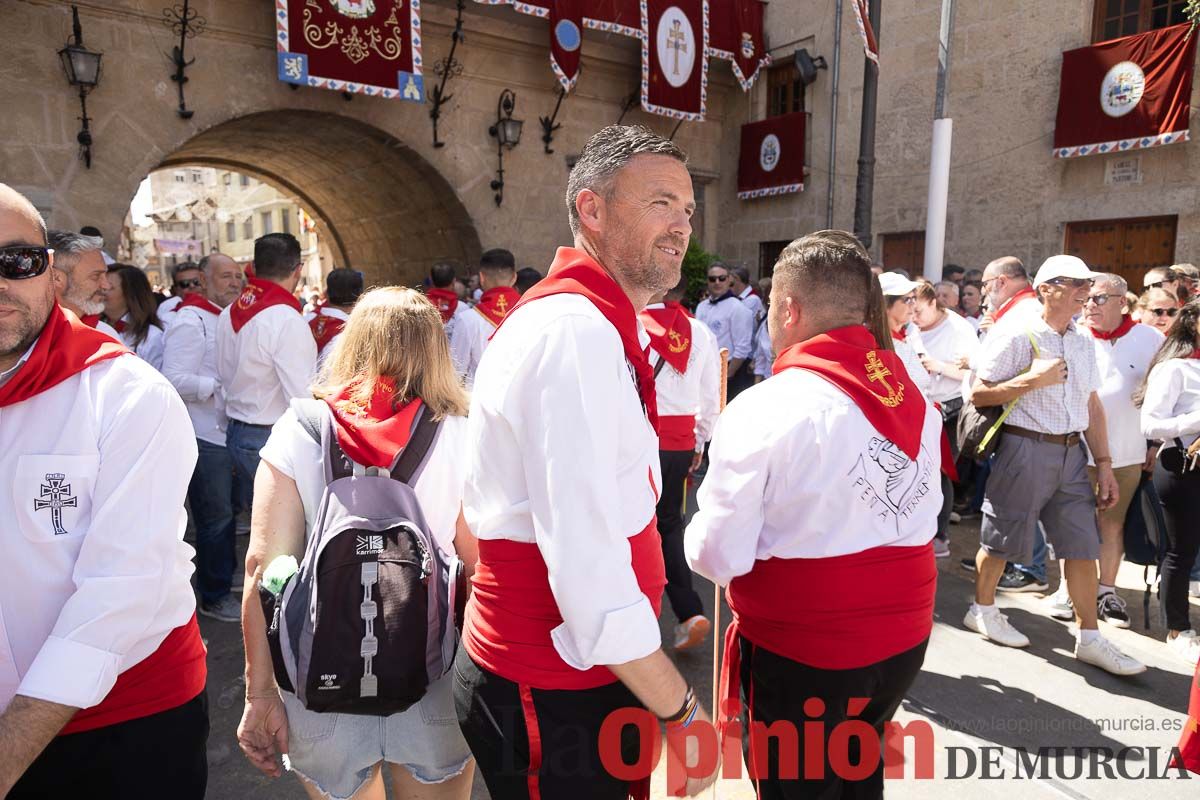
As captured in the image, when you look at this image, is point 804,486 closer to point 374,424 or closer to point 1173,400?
point 374,424

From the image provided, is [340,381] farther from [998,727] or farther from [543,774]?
[998,727]

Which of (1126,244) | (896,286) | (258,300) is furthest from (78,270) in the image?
(1126,244)

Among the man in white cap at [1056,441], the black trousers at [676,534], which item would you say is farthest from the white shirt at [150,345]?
the man in white cap at [1056,441]

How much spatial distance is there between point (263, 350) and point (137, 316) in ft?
3.72

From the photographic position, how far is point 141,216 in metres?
38.1

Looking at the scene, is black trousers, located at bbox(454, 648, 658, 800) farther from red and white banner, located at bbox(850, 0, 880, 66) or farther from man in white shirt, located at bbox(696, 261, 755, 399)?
red and white banner, located at bbox(850, 0, 880, 66)

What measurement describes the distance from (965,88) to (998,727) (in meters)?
10.2

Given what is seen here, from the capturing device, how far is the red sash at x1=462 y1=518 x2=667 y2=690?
1470mm

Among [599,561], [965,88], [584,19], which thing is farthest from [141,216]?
[599,561]

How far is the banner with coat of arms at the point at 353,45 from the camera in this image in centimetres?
912

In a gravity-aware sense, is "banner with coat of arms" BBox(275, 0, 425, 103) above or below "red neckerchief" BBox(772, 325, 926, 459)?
above

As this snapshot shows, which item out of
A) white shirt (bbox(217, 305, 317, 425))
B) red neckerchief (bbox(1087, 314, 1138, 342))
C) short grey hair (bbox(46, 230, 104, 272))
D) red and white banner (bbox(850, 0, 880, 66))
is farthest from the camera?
red and white banner (bbox(850, 0, 880, 66))

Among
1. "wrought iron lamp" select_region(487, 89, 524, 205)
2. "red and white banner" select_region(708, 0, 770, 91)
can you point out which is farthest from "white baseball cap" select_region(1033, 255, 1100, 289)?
"red and white banner" select_region(708, 0, 770, 91)

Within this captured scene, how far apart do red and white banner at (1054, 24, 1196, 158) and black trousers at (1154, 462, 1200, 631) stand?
6.90m
